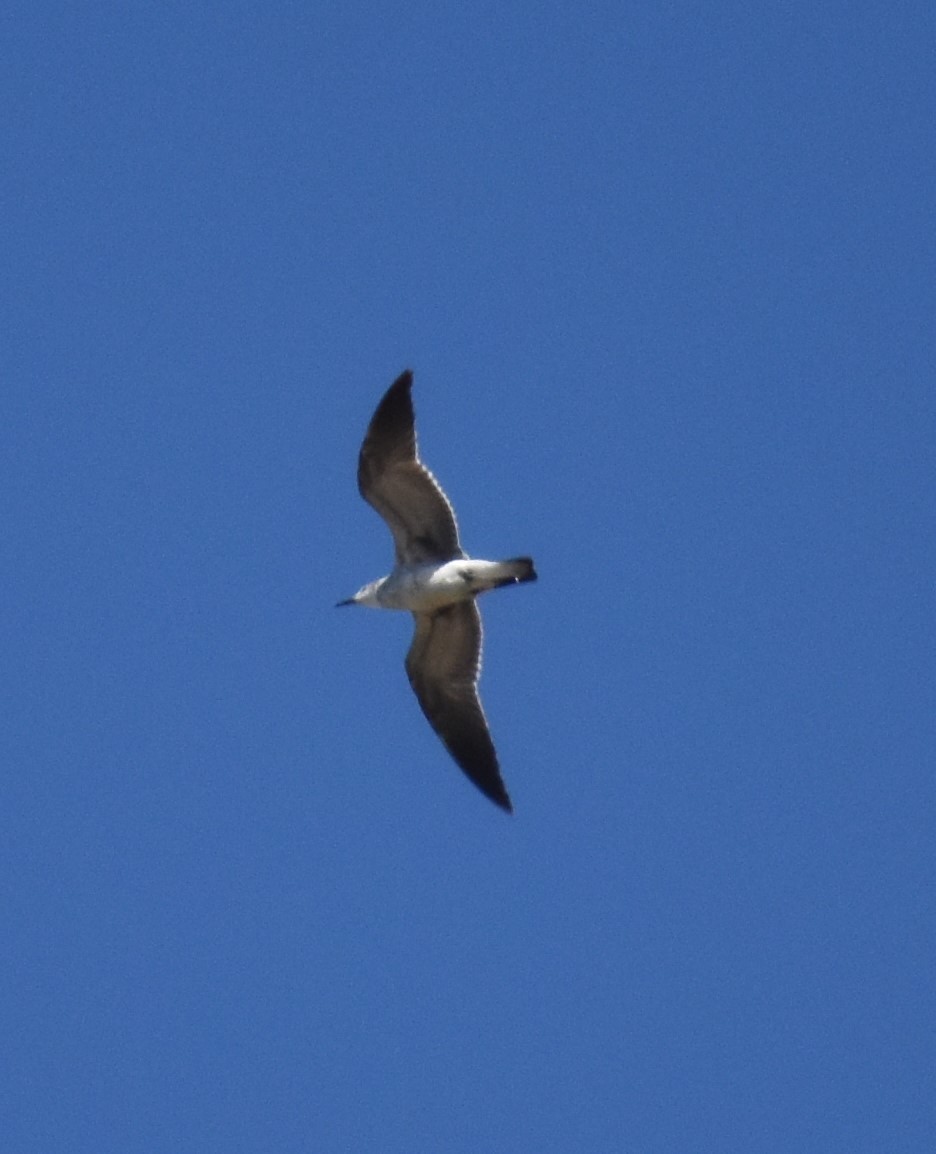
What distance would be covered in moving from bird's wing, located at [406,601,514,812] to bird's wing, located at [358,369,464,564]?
2.71ft

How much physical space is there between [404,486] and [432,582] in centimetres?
83

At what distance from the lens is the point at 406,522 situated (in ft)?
74.7

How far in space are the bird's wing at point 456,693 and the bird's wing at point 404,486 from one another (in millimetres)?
827

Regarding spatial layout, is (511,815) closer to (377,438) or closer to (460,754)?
(460,754)

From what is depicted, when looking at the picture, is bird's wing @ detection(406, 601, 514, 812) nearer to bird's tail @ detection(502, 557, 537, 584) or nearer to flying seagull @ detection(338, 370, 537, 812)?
flying seagull @ detection(338, 370, 537, 812)

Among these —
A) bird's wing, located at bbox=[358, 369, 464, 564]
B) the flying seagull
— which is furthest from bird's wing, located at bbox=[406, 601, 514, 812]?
bird's wing, located at bbox=[358, 369, 464, 564]

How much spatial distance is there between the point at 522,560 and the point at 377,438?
1701mm

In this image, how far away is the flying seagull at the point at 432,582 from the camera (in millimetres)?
22516

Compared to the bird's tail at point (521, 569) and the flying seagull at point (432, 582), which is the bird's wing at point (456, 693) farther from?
the bird's tail at point (521, 569)

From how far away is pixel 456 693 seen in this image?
2355cm

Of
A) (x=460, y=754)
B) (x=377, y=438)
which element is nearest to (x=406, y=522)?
(x=377, y=438)

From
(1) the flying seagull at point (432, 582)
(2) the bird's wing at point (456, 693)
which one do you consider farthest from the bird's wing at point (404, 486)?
(2) the bird's wing at point (456, 693)

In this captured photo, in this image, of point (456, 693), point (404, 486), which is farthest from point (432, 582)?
point (456, 693)

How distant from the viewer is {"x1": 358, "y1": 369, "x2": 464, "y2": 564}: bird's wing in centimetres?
2255
